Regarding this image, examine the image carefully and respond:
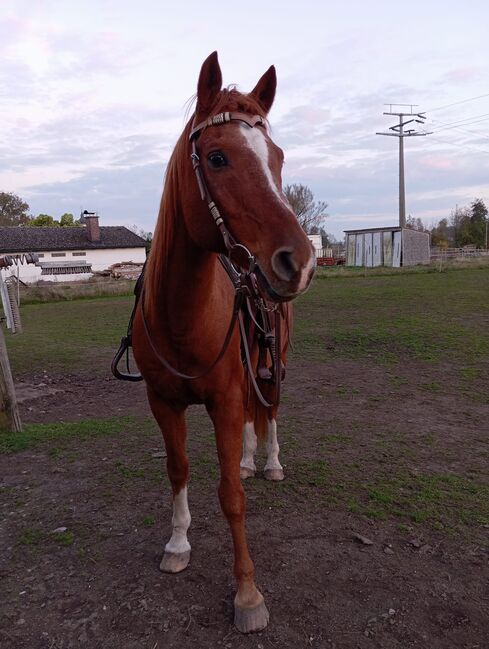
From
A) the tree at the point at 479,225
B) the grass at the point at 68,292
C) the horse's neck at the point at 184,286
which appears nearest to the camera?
the horse's neck at the point at 184,286

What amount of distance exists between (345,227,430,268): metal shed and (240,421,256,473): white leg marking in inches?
1474

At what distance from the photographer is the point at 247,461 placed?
4328 millimetres

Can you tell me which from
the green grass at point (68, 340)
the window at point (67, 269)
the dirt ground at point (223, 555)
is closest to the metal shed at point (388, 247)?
the window at point (67, 269)

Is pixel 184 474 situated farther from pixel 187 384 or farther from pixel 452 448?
pixel 452 448

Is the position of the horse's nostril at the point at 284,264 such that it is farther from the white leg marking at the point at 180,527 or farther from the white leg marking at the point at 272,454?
the white leg marking at the point at 272,454

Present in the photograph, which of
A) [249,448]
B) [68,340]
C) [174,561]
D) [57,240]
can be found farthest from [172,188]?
[57,240]

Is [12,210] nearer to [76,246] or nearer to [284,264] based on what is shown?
[76,246]

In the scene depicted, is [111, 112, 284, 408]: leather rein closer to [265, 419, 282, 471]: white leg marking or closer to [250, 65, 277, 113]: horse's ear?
[250, 65, 277, 113]: horse's ear

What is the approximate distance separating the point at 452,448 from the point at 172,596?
308 cm

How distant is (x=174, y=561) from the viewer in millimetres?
3049

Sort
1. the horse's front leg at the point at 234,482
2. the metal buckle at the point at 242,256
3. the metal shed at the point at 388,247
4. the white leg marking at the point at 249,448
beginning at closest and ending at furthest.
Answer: the metal buckle at the point at 242,256
the horse's front leg at the point at 234,482
the white leg marking at the point at 249,448
the metal shed at the point at 388,247

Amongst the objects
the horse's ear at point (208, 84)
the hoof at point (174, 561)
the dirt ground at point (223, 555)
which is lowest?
the dirt ground at point (223, 555)

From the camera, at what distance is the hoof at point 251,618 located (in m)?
2.53


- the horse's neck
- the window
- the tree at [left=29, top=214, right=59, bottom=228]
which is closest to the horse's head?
the horse's neck
